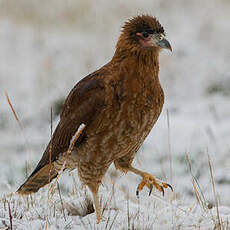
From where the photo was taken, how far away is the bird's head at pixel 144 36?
3.78 m

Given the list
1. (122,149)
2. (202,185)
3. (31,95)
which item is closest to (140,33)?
(122,149)

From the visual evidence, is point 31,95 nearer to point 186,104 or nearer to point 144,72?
point 186,104

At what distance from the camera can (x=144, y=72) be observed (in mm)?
3787

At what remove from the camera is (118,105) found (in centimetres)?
368

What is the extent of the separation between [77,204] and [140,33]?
141 cm

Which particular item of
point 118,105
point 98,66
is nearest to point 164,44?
point 118,105

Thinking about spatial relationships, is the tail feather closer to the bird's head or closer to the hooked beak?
the bird's head

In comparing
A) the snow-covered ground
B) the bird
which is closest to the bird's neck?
the bird

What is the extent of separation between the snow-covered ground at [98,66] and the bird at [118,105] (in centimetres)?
36

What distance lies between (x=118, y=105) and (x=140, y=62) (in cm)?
39

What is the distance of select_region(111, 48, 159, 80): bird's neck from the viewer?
3794mm

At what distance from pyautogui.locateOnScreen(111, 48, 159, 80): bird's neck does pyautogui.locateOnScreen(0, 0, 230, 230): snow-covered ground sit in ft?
1.90

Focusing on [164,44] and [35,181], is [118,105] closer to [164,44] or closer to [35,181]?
[164,44]

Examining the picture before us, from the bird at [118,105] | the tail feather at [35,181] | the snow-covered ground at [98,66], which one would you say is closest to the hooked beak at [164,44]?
the bird at [118,105]
